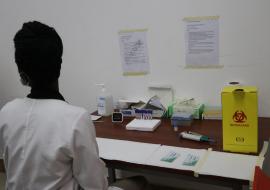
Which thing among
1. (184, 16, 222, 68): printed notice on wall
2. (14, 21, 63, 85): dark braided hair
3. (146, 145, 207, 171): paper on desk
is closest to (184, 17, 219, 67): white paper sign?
(184, 16, 222, 68): printed notice on wall

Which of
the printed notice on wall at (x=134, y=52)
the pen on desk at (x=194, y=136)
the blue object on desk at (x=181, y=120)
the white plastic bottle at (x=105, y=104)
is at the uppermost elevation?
the printed notice on wall at (x=134, y=52)

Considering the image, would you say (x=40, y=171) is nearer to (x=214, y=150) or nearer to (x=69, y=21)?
(x=214, y=150)

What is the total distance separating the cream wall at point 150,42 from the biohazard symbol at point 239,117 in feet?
1.67

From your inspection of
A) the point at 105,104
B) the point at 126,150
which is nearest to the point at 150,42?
the point at 105,104

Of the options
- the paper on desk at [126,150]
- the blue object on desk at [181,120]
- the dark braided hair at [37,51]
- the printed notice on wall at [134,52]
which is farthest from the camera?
the printed notice on wall at [134,52]

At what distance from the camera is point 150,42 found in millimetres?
2004

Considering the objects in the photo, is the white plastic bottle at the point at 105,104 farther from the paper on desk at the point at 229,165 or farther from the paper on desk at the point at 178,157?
the paper on desk at the point at 229,165

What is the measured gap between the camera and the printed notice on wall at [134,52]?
80.0 inches

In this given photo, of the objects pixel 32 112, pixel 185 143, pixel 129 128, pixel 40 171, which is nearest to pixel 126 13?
pixel 129 128

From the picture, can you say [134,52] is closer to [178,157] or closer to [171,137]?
[171,137]

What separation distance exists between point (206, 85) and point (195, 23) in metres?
0.38

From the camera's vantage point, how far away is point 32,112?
1.13 metres

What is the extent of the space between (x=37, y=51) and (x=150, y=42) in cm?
105

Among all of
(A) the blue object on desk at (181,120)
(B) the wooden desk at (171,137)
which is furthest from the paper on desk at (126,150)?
(A) the blue object on desk at (181,120)
